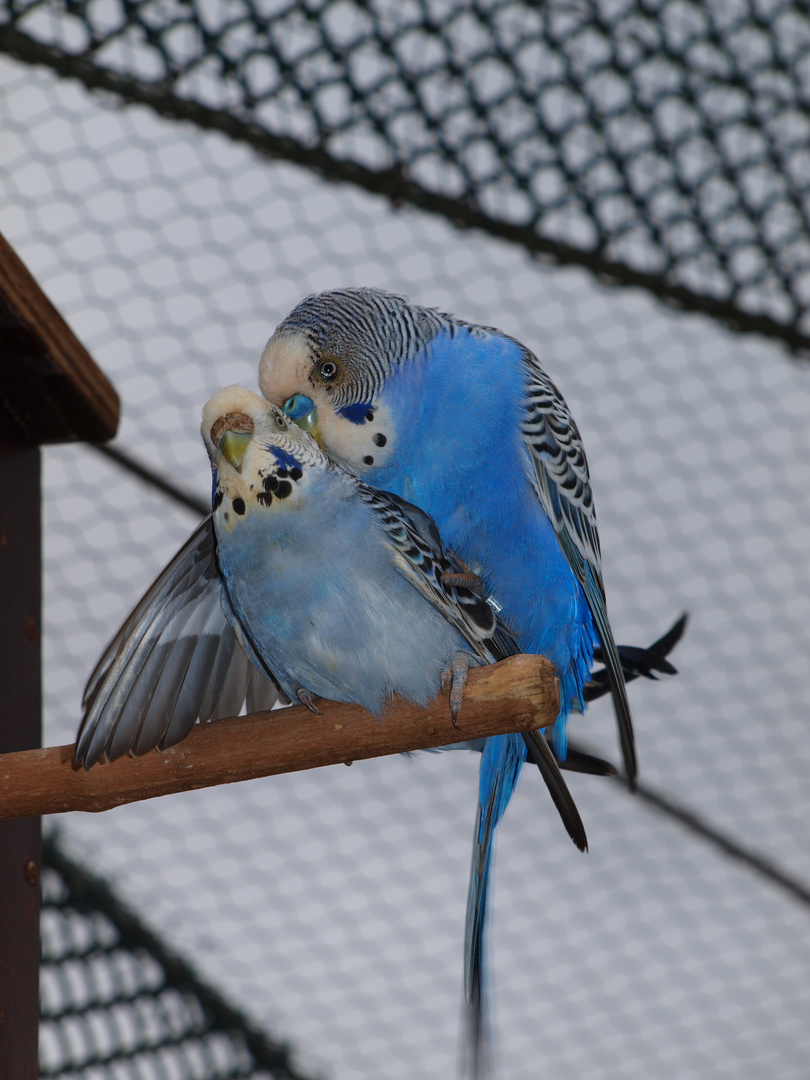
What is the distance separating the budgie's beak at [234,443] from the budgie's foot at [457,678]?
9.4 inches

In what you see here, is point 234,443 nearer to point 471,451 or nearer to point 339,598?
point 339,598

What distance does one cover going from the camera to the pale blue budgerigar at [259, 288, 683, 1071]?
43.8 inches

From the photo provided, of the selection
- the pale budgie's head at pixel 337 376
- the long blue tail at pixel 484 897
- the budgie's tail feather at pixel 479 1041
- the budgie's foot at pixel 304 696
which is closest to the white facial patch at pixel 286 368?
the pale budgie's head at pixel 337 376

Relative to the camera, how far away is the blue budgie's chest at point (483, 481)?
1.12 m

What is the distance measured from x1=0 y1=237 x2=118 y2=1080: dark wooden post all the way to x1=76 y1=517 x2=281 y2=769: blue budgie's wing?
0.24 metres

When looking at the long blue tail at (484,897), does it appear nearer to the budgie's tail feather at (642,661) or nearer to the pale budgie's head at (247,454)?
the budgie's tail feather at (642,661)

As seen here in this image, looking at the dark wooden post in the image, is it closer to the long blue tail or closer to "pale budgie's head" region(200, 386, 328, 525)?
"pale budgie's head" region(200, 386, 328, 525)

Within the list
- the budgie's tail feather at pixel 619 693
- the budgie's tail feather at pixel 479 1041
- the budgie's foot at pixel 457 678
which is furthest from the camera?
the budgie's tail feather at pixel 619 693

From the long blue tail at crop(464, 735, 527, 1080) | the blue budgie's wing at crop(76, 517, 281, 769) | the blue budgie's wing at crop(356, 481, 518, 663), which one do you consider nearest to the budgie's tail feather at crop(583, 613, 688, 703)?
the long blue tail at crop(464, 735, 527, 1080)

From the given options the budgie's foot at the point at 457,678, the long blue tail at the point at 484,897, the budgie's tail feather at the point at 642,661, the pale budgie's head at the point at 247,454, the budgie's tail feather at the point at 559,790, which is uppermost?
the pale budgie's head at the point at 247,454

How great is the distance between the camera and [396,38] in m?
1.63

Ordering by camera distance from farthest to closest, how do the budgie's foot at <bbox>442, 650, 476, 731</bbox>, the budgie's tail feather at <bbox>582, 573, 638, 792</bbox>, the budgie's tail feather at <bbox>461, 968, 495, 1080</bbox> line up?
the budgie's tail feather at <bbox>582, 573, 638, 792</bbox> < the budgie's tail feather at <bbox>461, 968, 495, 1080</bbox> < the budgie's foot at <bbox>442, 650, 476, 731</bbox>

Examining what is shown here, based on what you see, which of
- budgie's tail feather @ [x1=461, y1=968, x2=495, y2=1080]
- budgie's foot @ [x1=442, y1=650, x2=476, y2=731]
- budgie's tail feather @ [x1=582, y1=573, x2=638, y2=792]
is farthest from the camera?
budgie's tail feather @ [x1=582, y1=573, x2=638, y2=792]

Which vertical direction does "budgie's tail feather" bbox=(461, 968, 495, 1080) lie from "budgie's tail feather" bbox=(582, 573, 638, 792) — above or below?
below
